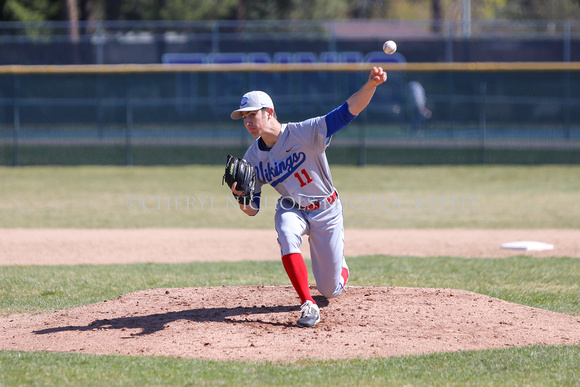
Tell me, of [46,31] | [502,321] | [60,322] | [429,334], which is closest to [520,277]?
[502,321]

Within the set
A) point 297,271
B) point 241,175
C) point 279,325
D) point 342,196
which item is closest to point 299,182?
point 241,175

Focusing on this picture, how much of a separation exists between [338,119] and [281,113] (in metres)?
12.8

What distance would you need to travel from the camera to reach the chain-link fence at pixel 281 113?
653 inches

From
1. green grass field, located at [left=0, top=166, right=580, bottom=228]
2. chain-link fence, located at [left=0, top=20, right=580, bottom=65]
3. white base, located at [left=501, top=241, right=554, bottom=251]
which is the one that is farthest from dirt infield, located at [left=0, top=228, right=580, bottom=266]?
chain-link fence, located at [left=0, top=20, right=580, bottom=65]

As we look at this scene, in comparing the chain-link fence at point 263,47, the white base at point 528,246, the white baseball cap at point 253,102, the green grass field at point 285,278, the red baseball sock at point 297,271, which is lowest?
the white base at point 528,246

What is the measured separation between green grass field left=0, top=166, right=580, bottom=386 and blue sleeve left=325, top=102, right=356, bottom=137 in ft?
5.14

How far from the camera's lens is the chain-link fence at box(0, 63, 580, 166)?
1658 cm

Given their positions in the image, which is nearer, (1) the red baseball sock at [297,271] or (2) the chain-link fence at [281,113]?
(1) the red baseball sock at [297,271]

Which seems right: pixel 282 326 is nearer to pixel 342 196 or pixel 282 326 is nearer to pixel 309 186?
pixel 309 186

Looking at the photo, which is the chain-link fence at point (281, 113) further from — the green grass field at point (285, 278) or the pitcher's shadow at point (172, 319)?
the pitcher's shadow at point (172, 319)

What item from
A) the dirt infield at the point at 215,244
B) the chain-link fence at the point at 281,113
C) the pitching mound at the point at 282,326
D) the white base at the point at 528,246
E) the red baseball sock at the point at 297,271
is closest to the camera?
the pitching mound at the point at 282,326

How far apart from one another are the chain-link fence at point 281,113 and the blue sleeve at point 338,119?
11521 mm

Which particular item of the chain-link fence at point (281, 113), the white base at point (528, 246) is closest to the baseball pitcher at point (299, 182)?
the white base at point (528, 246)

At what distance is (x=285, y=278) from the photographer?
21.9 feet
